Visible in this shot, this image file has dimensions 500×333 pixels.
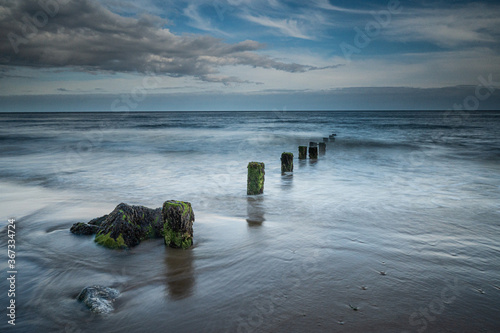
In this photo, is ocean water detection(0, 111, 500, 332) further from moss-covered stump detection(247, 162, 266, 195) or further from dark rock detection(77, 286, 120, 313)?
moss-covered stump detection(247, 162, 266, 195)

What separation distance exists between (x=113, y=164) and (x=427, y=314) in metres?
15.7

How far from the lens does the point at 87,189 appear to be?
1048 cm

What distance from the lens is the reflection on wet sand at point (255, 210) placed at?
7156 millimetres

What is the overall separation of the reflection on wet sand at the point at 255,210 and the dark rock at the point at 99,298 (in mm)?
3391

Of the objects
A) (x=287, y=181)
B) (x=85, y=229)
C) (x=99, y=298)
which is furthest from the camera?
(x=287, y=181)


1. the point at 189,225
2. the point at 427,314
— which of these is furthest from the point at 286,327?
the point at 189,225

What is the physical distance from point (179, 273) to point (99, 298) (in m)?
1.14

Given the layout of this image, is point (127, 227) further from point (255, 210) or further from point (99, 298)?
point (255, 210)

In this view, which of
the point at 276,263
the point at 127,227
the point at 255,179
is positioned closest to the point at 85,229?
the point at 127,227

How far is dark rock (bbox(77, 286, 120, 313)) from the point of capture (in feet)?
12.2

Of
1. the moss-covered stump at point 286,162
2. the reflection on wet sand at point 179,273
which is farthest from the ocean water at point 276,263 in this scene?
the moss-covered stump at point 286,162

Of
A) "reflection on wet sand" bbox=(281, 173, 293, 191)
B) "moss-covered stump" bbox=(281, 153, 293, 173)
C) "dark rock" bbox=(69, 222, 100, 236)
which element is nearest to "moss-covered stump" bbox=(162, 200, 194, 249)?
"dark rock" bbox=(69, 222, 100, 236)

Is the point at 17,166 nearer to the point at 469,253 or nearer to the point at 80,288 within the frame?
the point at 80,288

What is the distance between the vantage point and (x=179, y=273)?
183 inches
